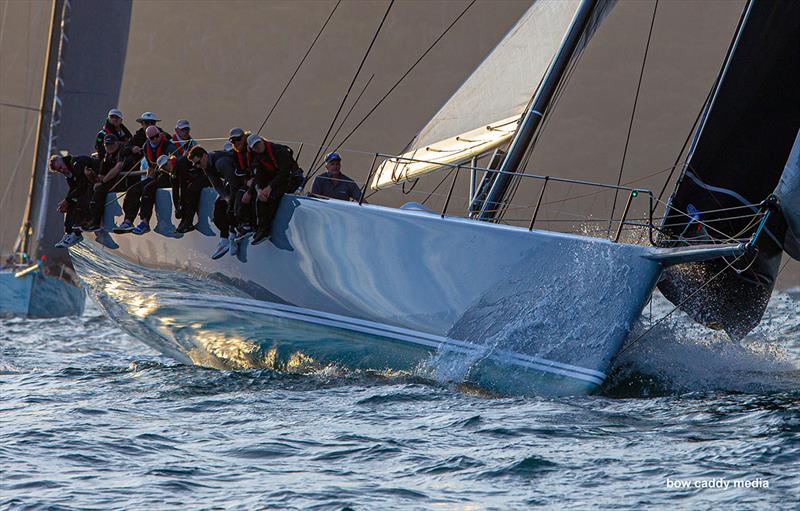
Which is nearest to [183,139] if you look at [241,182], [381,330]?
[241,182]

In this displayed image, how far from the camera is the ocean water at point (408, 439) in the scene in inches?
209

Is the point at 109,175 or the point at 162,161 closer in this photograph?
the point at 162,161

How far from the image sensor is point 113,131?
1036 centimetres

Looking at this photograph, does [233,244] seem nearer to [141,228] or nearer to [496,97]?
→ [141,228]

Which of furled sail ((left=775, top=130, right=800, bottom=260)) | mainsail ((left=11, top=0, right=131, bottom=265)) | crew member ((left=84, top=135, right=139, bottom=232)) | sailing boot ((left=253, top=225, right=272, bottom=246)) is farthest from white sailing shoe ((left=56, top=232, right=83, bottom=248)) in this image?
mainsail ((left=11, top=0, right=131, bottom=265))

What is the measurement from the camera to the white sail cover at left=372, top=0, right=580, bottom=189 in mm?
9398

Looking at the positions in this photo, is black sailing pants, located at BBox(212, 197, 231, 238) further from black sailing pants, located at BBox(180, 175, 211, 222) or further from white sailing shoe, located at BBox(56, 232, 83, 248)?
white sailing shoe, located at BBox(56, 232, 83, 248)

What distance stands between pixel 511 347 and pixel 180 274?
10.0 ft

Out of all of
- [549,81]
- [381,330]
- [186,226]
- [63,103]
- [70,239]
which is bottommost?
[381,330]

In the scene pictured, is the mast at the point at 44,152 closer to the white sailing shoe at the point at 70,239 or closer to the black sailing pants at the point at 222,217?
the white sailing shoe at the point at 70,239

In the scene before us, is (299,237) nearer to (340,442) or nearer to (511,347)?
(511,347)

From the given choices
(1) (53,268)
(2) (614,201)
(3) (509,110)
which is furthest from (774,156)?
(1) (53,268)

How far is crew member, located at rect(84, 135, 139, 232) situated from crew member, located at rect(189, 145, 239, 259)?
121 cm

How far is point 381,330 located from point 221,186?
1725 mm
